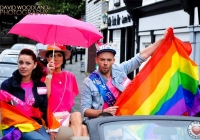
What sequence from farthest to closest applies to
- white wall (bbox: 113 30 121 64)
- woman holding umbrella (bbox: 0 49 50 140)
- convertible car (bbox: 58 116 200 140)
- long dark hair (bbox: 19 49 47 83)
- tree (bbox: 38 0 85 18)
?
tree (bbox: 38 0 85 18) → white wall (bbox: 113 30 121 64) → long dark hair (bbox: 19 49 47 83) → woman holding umbrella (bbox: 0 49 50 140) → convertible car (bbox: 58 116 200 140)

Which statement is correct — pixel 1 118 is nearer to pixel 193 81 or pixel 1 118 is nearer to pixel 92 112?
pixel 92 112

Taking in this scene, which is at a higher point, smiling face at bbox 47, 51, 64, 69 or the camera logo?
smiling face at bbox 47, 51, 64, 69

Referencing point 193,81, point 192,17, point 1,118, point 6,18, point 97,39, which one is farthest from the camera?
point 6,18

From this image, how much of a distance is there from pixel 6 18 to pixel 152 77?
2499 inches

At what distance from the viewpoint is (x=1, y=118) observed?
5.90 metres

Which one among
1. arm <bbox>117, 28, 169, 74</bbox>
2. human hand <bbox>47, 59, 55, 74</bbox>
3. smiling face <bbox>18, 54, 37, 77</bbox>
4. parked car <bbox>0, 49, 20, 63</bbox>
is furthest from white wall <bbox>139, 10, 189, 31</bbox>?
smiling face <bbox>18, 54, 37, 77</bbox>

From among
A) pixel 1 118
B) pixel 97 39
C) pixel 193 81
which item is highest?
pixel 97 39

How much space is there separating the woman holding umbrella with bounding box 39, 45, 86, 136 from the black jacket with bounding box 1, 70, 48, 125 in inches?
11.4

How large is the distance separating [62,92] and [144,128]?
2573mm

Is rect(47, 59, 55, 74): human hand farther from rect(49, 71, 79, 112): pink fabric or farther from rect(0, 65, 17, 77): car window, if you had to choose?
rect(0, 65, 17, 77): car window

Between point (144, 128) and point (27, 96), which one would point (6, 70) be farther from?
point (144, 128)

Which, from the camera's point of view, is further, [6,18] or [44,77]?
[6,18]

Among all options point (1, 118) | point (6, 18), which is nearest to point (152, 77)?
point (1, 118)

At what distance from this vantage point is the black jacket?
19.9ft
